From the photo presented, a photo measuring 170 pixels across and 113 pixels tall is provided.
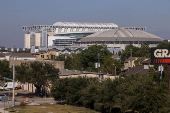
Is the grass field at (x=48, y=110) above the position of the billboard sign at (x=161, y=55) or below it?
below

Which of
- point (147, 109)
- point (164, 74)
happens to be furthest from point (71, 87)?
point (147, 109)

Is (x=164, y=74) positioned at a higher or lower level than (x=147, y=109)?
higher

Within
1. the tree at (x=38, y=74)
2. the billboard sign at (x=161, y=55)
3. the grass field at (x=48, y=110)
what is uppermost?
the billboard sign at (x=161, y=55)

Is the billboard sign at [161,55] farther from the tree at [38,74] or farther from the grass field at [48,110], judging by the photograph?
the tree at [38,74]

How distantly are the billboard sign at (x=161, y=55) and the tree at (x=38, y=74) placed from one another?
85.3 feet

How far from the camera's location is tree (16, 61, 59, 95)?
61469 millimetres

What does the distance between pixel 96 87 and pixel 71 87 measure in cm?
719

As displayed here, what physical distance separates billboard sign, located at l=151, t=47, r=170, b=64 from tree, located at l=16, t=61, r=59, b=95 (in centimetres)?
2601

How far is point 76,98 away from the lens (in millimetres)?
51500

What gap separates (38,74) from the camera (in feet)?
203

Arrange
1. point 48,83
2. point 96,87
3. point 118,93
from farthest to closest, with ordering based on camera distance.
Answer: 1. point 48,83
2. point 96,87
3. point 118,93

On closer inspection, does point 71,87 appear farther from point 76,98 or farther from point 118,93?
point 118,93

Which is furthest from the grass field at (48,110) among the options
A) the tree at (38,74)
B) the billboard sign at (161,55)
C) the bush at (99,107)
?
the tree at (38,74)

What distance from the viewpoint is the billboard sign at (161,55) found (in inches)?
1544
